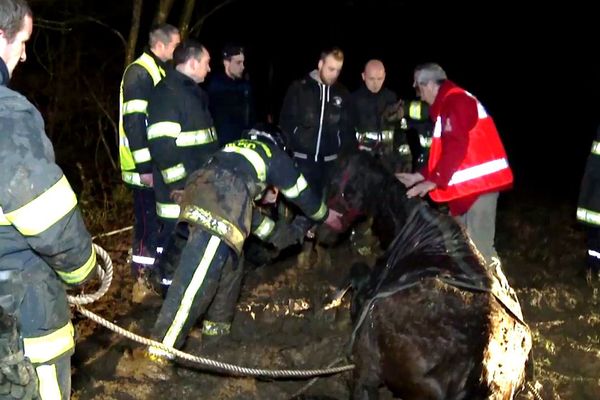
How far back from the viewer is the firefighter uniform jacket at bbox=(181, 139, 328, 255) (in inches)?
178

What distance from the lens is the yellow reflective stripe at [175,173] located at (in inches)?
205

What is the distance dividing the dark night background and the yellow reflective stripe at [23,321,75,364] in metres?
→ 7.12

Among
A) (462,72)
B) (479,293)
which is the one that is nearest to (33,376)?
(479,293)

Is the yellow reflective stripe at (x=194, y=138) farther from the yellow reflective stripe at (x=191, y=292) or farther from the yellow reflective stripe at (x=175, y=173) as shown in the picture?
the yellow reflective stripe at (x=191, y=292)

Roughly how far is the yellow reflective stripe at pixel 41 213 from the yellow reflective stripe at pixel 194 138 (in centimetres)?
254

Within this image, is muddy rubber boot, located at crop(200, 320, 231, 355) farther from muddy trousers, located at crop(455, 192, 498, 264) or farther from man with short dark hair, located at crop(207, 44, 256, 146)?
man with short dark hair, located at crop(207, 44, 256, 146)

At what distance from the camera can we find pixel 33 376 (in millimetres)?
2709

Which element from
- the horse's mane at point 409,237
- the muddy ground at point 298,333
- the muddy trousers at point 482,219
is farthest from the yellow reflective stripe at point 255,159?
the muddy trousers at point 482,219

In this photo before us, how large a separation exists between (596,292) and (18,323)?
485cm

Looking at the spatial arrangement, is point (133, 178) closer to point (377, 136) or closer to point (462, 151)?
point (377, 136)

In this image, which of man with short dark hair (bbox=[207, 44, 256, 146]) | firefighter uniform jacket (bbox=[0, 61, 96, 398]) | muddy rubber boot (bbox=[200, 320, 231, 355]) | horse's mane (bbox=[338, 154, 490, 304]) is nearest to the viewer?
firefighter uniform jacket (bbox=[0, 61, 96, 398])

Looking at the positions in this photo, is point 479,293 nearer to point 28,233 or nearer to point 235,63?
point 28,233

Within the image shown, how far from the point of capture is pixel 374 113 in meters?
6.89

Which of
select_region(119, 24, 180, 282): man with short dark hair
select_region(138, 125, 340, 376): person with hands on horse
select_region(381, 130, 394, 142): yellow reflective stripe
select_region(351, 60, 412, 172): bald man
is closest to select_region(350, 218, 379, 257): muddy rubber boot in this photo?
select_region(351, 60, 412, 172): bald man
